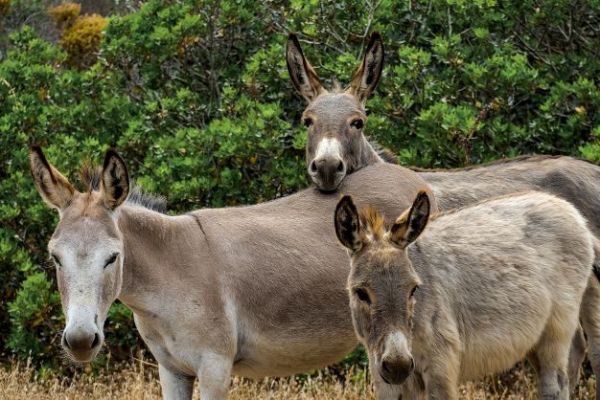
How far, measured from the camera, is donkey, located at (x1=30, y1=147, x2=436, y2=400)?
6.33 m

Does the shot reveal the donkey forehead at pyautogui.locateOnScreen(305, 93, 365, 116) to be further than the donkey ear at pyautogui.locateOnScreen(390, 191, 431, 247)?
Yes

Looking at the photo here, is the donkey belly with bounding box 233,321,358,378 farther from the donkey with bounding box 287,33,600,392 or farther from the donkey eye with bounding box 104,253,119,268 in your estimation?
the donkey with bounding box 287,33,600,392

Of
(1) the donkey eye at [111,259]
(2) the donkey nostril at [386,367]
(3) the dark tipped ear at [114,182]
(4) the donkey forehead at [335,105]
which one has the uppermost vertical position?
(3) the dark tipped ear at [114,182]

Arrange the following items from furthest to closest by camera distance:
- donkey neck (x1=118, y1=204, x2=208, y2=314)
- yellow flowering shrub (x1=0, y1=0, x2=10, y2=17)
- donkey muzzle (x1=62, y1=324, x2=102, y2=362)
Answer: yellow flowering shrub (x1=0, y1=0, x2=10, y2=17) < donkey neck (x1=118, y1=204, x2=208, y2=314) < donkey muzzle (x1=62, y1=324, x2=102, y2=362)

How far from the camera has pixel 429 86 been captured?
9.73 meters

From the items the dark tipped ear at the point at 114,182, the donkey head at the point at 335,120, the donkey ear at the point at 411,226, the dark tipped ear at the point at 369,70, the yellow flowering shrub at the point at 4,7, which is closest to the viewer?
the donkey ear at the point at 411,226

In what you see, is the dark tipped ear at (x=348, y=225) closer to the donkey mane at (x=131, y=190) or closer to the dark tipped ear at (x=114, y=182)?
the dark tipped ear at (x=114, y=182)

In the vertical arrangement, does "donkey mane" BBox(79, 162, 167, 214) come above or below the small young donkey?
above

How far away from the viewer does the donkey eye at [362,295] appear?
6.02m

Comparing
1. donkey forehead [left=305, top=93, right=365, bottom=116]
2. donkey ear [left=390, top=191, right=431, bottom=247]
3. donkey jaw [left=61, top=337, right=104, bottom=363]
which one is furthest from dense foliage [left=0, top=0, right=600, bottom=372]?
donkey jaw [left=61, top=337, right=104, bottom=363]

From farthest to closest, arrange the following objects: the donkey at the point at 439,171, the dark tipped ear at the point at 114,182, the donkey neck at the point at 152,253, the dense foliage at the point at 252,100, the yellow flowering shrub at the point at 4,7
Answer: the yellow flowering shrub at the point at 4,7 < the dense foliage at the point at 252,100 < the donkey at the point at 439,171 < the donkey neck at the point at 152,253 < the dark tipped ear at the point at 114,182

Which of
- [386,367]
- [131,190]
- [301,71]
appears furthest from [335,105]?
[386,367]

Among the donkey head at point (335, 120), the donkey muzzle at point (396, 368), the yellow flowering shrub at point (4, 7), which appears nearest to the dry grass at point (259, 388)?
the donkey head at point (335, 120)

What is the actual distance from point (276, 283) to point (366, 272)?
1151 millimetres
